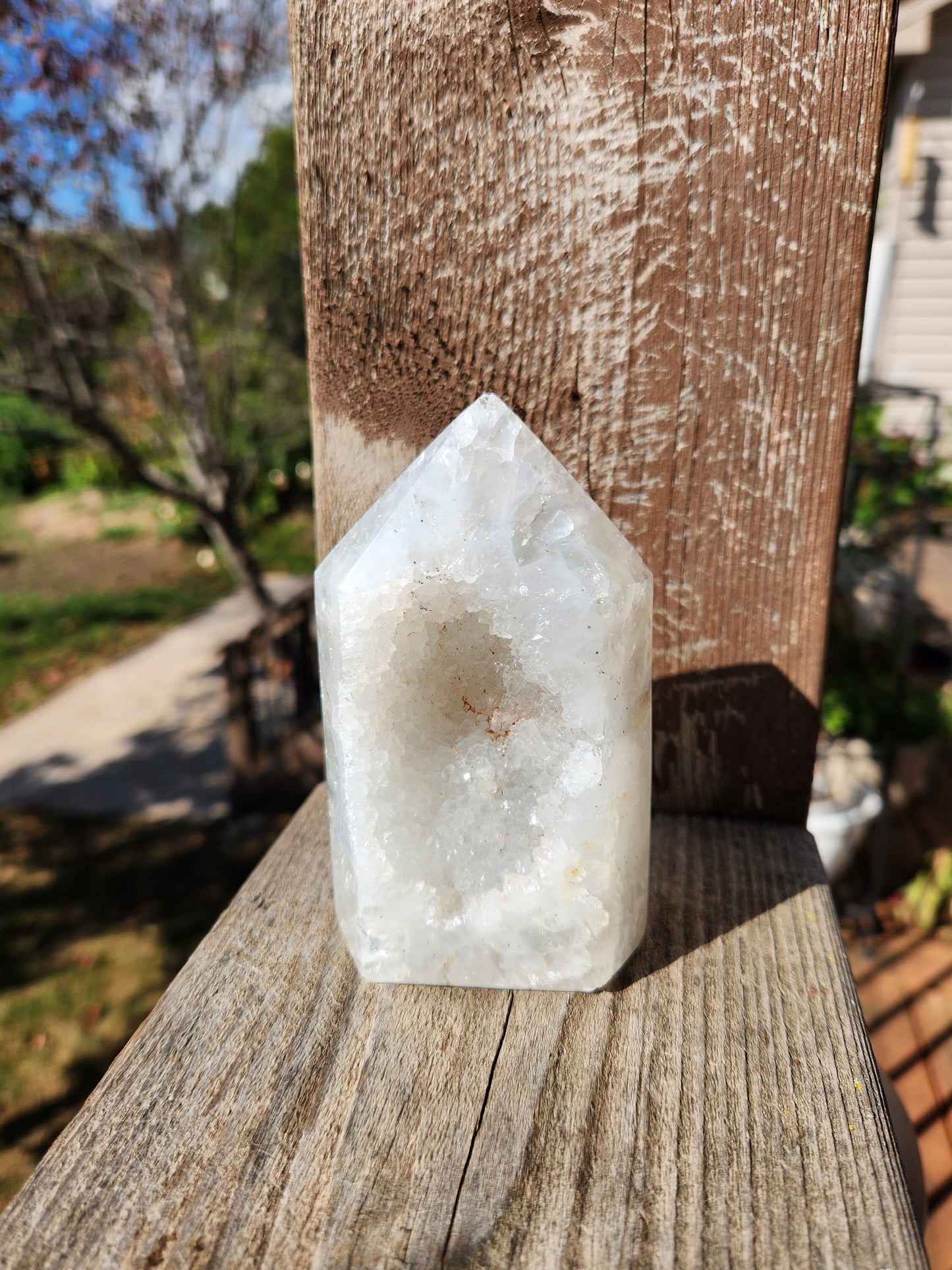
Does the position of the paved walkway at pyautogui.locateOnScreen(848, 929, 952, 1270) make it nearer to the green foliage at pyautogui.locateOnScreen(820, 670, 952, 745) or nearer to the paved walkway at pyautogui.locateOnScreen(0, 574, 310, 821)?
the green foliage at pyautogui.locateOnScreen(820, 670, 952, 745)

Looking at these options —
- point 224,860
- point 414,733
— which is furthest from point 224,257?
point 414,733

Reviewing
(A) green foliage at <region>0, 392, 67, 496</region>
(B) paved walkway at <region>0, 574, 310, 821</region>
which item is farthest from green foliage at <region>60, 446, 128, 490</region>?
(B) paved walkway at <region>0, 574, 310, 821</region>

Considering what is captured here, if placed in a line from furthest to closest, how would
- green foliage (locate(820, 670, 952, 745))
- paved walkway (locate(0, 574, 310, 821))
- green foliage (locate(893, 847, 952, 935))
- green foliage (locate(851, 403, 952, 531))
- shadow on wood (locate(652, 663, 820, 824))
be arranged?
paved walkway (locate(0, 574, 310, 821)) → green foliage (locate(851, 403, 952, 531)) → green foliage (locate(820, 670, 952, 745)) → green foliage (locate(893, 847, 952, 935)) → shadow on wood (locate(652, 663, 820, 824))

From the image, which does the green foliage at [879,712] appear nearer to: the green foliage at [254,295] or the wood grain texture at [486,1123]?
the wood grain texture at [486,1123]

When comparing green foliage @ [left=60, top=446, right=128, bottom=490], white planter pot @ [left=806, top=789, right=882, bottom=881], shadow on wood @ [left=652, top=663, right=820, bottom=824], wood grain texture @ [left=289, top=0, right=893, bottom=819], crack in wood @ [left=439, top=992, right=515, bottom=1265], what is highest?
wood grain texture @ [left=289, top=0, right=893, bottom=819]

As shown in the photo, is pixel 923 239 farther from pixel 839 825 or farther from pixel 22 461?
pixel 22 461

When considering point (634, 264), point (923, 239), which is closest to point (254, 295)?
point (634, 264)

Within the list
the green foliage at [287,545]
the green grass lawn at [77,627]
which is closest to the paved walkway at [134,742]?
the green grass lawn at [77,627]
